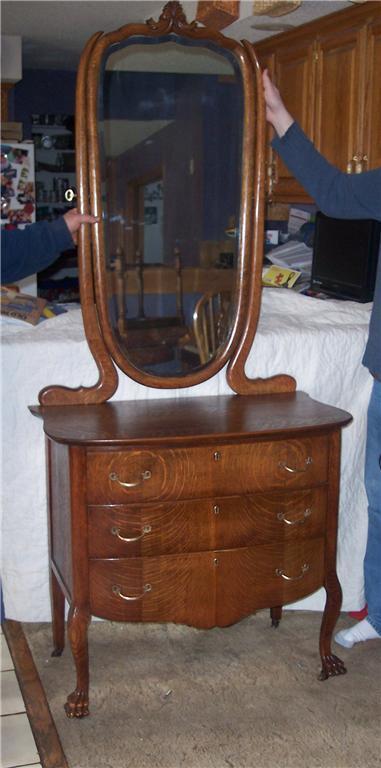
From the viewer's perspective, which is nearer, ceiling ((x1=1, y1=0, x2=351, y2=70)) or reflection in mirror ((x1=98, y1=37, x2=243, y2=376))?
reflection in mirror ((x1=98, y1=37, x2=243, y2=376))

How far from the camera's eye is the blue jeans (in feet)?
7.86

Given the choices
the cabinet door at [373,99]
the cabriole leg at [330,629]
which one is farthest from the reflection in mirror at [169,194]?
the cabinet door at [373,99]

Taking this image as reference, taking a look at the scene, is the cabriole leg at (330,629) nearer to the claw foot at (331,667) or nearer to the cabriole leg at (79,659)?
the claw foot at (331,667)

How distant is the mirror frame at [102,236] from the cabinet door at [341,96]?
4.22 ft

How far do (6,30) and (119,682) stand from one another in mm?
4434

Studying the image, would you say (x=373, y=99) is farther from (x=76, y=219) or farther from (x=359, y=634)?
(x=359, y=634)

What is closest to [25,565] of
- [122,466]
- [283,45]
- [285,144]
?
[122,466]

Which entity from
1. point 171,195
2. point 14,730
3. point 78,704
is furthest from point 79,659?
point 171,195

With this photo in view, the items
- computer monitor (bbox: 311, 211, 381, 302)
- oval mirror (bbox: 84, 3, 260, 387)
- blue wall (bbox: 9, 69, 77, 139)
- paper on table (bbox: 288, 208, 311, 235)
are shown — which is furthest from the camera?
blue wall (bbox: 9, 69, 77, 139)

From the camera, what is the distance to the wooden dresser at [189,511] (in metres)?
2.06

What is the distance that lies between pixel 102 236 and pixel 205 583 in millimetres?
900

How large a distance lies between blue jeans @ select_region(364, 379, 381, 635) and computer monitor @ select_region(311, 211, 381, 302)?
1.58 feet

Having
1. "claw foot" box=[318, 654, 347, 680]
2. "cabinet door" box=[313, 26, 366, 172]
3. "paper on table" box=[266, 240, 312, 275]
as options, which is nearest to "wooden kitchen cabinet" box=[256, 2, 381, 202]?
"cabinet door" box=[313, 26, 366, 172]

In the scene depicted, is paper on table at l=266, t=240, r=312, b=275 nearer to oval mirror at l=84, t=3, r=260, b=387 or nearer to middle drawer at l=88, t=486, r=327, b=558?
oval mirror at l=84, t=3, r=260, b=387
